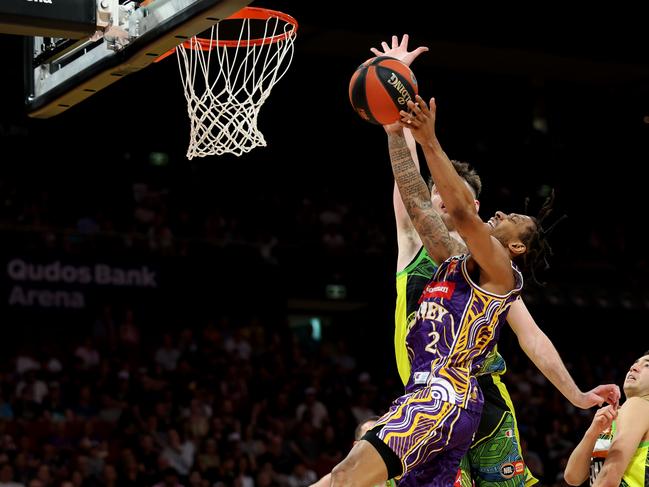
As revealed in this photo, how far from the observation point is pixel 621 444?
16.5 ft

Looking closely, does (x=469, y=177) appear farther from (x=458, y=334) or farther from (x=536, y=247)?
(x=458, y=334)

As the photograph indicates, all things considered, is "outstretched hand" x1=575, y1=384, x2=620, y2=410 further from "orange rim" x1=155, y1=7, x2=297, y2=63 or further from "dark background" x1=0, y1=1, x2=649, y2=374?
"dark background" x1=0, y1=1, x2=649, y2=374

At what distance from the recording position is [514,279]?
14.9 ft

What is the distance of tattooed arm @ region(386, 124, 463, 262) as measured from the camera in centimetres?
481

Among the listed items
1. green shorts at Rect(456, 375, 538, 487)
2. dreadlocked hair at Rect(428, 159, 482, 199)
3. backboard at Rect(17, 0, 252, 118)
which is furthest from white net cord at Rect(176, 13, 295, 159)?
A: green shorts at Rect(456, 375, 538, 487)

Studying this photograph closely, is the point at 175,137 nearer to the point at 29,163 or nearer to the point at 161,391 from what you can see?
the point at 29,163

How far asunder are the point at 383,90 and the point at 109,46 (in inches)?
65.5

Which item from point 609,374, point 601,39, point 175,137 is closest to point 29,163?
point 175,137

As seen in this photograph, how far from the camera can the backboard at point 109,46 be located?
504 centimetres

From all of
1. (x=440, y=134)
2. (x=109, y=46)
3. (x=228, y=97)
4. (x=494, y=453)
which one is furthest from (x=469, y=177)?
(x=440, y=134)

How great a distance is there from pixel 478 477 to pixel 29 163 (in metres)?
12.2

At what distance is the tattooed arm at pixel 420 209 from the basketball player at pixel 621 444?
108 centimetres

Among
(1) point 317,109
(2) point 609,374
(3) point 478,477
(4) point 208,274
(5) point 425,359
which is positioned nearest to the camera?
(5) point 425,359

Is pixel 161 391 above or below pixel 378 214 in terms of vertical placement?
below
